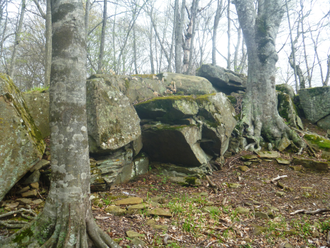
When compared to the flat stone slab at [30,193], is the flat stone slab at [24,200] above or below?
below

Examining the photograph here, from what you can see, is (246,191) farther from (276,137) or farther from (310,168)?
(276,137)

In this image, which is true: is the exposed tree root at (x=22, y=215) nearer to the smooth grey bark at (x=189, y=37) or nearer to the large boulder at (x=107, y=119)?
the large boulder at (x=107, y=119)

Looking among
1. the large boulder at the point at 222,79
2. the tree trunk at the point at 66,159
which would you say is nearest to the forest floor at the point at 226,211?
the tree trunk at the point at 66,159

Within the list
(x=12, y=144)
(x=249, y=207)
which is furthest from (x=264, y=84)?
(x=12, y=144)

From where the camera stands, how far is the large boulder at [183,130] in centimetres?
646

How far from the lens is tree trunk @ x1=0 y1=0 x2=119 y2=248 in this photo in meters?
2.54

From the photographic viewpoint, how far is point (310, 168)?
676 cm

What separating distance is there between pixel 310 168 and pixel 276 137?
6.42ft

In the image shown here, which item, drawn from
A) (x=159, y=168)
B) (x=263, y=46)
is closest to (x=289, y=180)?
(x=159, y=168)

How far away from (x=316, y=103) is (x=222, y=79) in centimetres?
502

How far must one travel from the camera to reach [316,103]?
34.8 ft

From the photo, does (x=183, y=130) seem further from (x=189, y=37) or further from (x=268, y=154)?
(x=189, y=37)

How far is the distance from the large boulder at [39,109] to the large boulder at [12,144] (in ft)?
4.89

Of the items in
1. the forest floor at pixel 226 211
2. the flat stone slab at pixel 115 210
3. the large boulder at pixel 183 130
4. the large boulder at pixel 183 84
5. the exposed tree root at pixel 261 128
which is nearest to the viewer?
the forest floor at pixel 226 211
